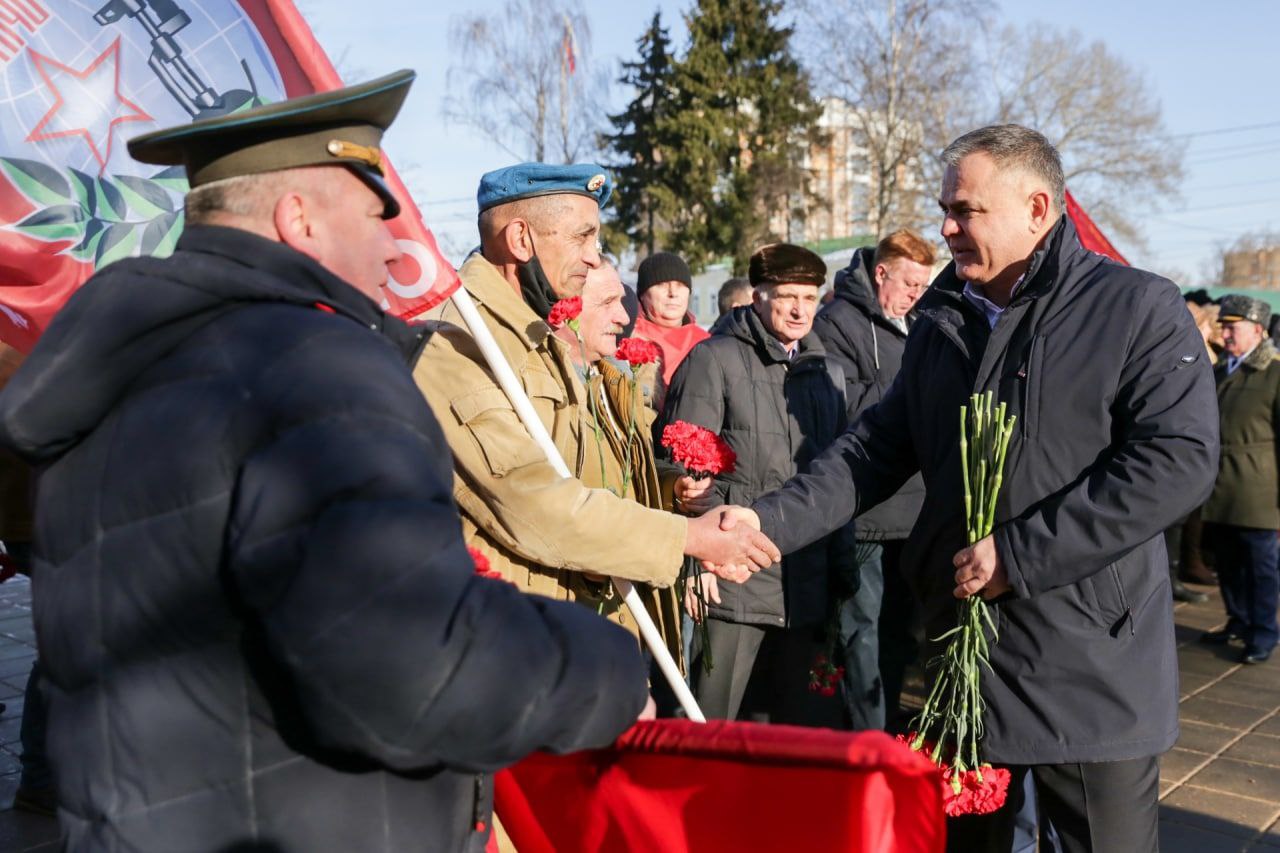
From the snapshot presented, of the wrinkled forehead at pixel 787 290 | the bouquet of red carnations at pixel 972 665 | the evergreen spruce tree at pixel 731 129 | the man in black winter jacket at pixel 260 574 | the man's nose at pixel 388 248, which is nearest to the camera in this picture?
the man in black winter jacket at pixel 260 574

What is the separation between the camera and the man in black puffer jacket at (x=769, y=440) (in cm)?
506

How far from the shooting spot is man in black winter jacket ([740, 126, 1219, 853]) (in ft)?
9.52

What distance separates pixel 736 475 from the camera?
17.0 ft

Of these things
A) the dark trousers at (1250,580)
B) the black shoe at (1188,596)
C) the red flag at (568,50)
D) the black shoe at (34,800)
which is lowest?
the black shoe at (1188,596)

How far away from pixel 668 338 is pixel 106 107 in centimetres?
537

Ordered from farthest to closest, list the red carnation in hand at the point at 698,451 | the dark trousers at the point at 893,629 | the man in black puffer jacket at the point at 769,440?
the dark trousers at the point at 893,629, the man in black puffer jacket at the point at 769,440, the red carnation in hand at the point at 698,451

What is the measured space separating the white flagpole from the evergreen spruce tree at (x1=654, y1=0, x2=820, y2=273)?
34.2m

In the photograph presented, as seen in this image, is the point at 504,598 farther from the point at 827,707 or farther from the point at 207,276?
the point at 827,707

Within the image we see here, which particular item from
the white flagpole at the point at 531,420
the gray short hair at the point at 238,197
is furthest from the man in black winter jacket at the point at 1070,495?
the gray short hair at the point at 238,197

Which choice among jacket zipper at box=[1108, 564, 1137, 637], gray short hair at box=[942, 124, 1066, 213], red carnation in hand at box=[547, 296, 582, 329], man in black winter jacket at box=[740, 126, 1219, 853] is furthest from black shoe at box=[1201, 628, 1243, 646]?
red carnation in hand at box=[547, 296, 582, 329]

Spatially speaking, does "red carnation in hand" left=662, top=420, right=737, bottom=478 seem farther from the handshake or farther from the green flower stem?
the green flower stem

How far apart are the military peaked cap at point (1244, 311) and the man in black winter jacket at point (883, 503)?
3309 mm

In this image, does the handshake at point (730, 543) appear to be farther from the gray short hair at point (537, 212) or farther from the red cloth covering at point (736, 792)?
the red cloth covering at point (736, 792)

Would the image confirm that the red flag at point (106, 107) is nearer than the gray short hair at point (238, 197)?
No
